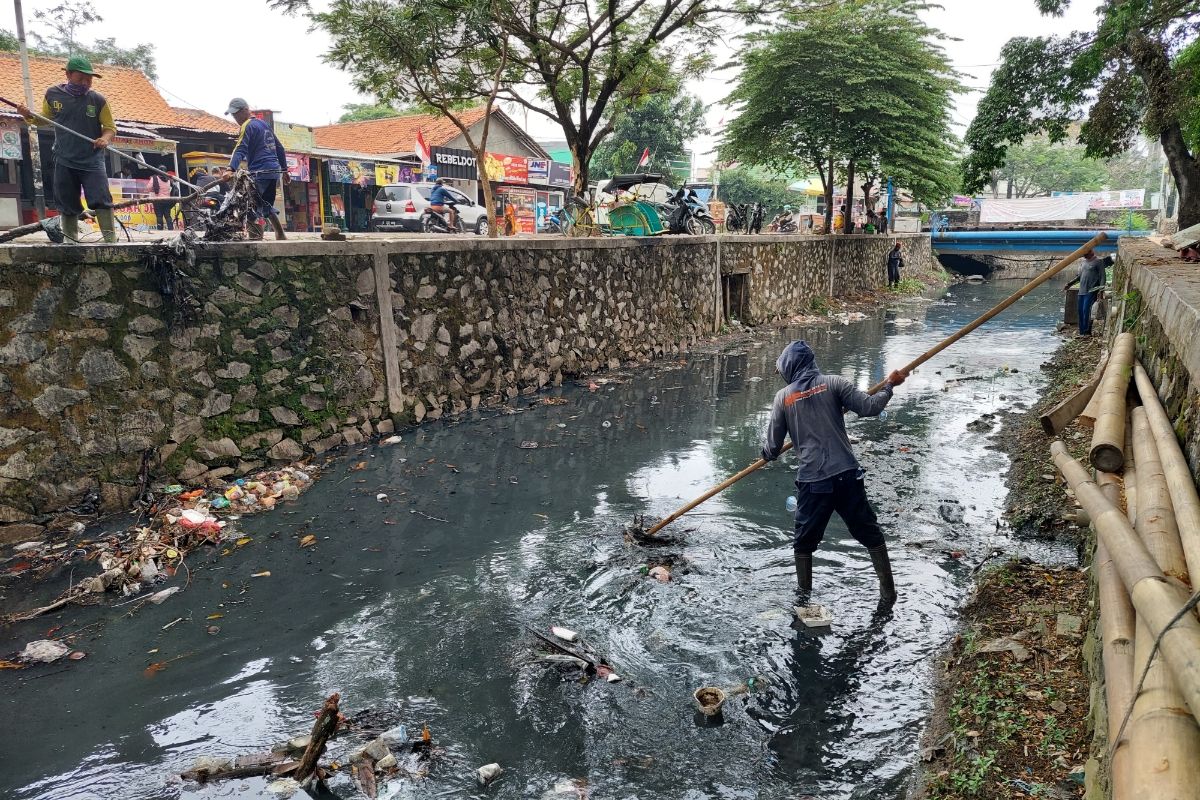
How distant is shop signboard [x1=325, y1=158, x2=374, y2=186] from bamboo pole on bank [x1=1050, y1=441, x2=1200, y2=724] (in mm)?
22346

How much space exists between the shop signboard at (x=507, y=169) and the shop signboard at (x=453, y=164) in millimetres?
647

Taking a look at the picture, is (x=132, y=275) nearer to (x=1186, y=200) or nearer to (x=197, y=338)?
(x=197, y=338)

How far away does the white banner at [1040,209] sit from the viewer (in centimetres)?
3791

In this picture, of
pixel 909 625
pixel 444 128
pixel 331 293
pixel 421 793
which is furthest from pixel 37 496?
pixel 444 128

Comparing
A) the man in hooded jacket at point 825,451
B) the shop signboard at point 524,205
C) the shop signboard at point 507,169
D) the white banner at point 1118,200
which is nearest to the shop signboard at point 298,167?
the shop signboard at point 507,169

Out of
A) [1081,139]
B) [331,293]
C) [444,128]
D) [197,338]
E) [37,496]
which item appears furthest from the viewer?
[444,128]

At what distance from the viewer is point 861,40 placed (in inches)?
816

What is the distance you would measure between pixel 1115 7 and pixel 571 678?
13.2 m

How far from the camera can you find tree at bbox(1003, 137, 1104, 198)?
177ft

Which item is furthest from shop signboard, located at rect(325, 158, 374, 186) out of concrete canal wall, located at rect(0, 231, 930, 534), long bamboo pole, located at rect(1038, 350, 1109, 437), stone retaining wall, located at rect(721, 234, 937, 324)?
long bamboo pole, located at rect(1038, 350, 1109, 437)

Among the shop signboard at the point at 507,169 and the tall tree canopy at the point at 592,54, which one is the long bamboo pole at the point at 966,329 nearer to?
the tall tree canopy at the point at 592,54

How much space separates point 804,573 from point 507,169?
26132 millimetres

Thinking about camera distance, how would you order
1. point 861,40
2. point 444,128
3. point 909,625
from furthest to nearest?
point 444,128 → point 861,40 → point 909,625

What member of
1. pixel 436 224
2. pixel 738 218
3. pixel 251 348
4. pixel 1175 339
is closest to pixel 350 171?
pixel 436 224
